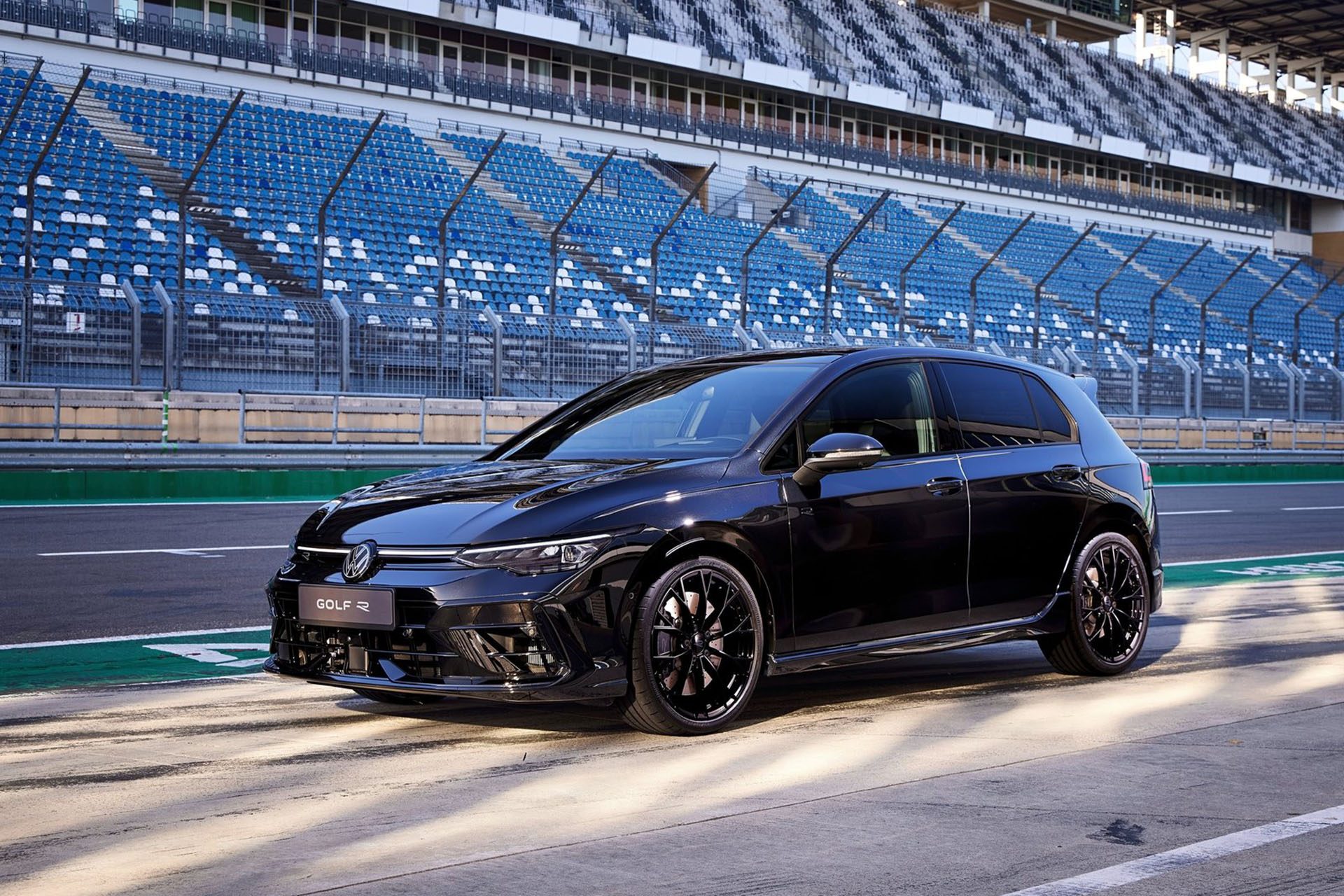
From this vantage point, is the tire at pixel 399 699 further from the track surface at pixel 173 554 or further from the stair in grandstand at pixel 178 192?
the stair in grandstand at pixel 178 192

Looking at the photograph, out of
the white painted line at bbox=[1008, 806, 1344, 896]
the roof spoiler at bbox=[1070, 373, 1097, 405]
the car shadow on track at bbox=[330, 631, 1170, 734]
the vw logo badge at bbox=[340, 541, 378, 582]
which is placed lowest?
the white painted line at bbox=[1008, 806, 1344, 896]

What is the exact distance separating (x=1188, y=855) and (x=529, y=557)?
237 centimetres

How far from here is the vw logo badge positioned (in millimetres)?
5605

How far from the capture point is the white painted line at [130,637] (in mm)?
8094

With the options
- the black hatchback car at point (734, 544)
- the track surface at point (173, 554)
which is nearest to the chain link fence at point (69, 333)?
the track surface at point (173, 554)

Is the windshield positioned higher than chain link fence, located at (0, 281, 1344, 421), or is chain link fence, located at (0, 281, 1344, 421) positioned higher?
chain link fence, located at (0, 281, 1344, 421)

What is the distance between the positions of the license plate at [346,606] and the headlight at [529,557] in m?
0.32

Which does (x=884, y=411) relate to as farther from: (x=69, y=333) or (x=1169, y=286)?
(x=1169, y=286)

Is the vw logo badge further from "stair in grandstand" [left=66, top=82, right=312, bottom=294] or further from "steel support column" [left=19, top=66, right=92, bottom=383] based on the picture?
"stair in grandstand" [left=66, top=82, right=312, bottom=294]

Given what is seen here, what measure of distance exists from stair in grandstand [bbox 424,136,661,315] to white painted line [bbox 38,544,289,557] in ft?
56.0

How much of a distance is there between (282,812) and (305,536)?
157 cm

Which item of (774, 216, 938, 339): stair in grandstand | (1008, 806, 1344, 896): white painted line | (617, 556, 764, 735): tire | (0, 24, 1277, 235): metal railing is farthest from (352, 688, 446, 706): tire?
(0, 24, 1277, 235): metal railing

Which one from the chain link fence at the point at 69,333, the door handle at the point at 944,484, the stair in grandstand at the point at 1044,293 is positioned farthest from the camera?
the stair in grandstand at the point at 1044,293

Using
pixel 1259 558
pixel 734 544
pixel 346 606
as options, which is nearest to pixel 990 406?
pixel 734 544
